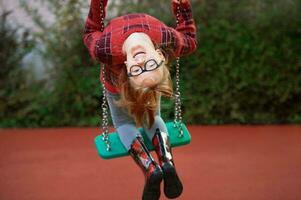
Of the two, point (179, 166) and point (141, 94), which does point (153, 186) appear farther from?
point (179, 166)

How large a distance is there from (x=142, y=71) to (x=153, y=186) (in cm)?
60

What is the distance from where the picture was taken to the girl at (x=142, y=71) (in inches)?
108

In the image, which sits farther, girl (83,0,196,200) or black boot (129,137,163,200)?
black boot (129,137,163,200)

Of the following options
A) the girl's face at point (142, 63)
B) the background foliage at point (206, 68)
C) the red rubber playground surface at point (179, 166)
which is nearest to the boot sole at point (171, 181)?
the girl's face at point (142, 63)

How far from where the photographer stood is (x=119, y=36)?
9.24 ft

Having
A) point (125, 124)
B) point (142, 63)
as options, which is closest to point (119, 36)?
point (142, 63)

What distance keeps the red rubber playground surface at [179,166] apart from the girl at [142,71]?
1.64m

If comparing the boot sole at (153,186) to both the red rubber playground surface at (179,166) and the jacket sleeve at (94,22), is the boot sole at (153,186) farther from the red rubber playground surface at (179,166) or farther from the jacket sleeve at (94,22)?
the red rubber playground surface at (179,166)

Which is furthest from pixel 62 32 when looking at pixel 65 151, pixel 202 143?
pixel 202 143

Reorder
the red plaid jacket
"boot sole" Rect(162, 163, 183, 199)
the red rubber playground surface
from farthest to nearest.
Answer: the red rubber playground surface, "boot sole" Rect(162, 163, 183, 199), the red plaid jacket

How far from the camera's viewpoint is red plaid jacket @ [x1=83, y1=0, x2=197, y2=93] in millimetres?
2822

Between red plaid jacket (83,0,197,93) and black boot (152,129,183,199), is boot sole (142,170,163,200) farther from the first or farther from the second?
red plaid jacket (83,0,197,93)

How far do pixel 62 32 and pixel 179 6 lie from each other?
4.16 meters

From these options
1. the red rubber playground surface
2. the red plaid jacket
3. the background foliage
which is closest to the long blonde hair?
the red plaid jacket
